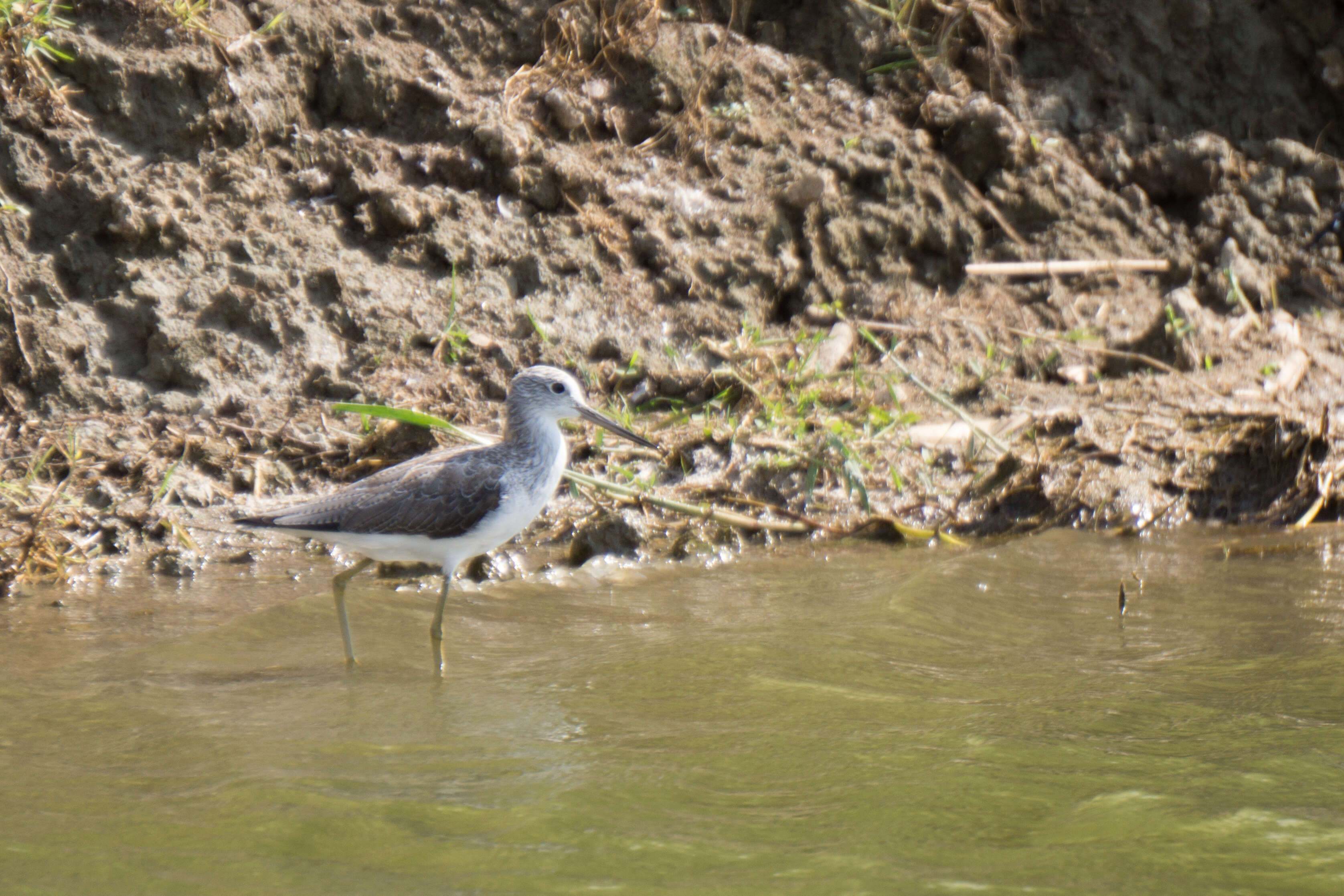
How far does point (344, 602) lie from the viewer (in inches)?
224

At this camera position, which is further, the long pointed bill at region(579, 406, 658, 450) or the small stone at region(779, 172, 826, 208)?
the small stone at region(779, 172, 826, 208)

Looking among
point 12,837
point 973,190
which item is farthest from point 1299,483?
point 12,837

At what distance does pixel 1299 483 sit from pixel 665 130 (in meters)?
4.44

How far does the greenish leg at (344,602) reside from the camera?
5.14 meters

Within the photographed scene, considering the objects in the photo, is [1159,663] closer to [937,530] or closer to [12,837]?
[937,530]

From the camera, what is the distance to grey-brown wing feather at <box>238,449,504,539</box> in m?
5.36

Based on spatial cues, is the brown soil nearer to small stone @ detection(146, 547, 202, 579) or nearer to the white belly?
small stone @ detection(146, 547, 202, 579)

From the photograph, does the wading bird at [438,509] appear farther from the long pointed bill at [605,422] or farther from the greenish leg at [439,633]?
the long pointed bill at [605,422]

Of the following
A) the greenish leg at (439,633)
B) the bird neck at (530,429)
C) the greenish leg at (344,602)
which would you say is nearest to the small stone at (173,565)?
the greenish leg at (344,602)

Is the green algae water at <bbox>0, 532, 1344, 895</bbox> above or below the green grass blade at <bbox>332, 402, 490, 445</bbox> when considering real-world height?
below

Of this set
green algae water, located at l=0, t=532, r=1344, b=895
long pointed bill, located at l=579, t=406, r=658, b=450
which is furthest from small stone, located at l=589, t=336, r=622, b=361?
green algae water, located at l=0, t=532, r=1344, b=895

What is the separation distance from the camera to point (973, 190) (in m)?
8.64

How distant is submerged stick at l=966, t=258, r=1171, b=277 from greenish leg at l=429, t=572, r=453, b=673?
177 inches

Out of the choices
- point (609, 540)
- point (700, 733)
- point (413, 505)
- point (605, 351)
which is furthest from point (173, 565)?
point (700, 733)
